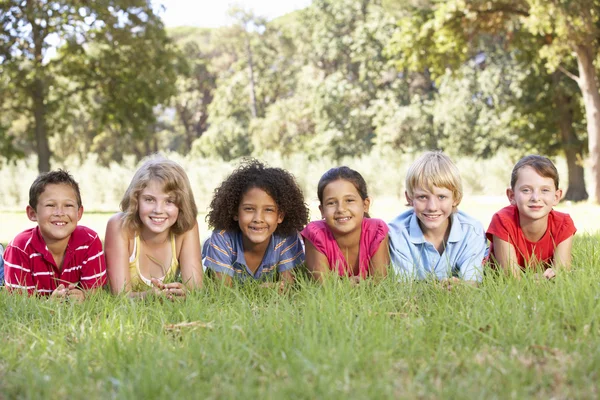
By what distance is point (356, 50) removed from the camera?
3553 cm

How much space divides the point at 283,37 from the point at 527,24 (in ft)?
98.1

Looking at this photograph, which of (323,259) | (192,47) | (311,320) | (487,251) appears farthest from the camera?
(192,47)

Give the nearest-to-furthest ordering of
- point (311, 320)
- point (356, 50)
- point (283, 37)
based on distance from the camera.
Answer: point (311, 320) < point (356, 50) < point (283, 37)

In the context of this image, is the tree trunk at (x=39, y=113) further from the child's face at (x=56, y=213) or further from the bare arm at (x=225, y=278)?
the bare arm at (x=225, y=278)

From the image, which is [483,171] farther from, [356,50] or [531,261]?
[531,261]

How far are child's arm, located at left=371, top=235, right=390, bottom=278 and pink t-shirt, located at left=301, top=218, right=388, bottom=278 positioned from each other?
3 centimetres

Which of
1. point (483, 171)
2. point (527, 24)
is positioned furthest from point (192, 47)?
point (527, 24)

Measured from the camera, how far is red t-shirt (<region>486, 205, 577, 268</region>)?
4816 mm

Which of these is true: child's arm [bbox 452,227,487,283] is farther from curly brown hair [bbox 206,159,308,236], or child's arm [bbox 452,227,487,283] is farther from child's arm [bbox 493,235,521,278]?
curly brown hair [bbox 206,159,308,236]

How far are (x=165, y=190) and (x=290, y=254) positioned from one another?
3.50 ft

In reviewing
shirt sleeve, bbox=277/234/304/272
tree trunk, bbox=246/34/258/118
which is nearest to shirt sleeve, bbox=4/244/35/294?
shirt sleeve, bbox=277/234/304/272

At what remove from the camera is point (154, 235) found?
16.2 feet

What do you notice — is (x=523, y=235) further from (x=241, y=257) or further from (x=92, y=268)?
(x=92, y=268)

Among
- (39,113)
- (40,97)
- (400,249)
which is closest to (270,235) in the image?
(400,249)
